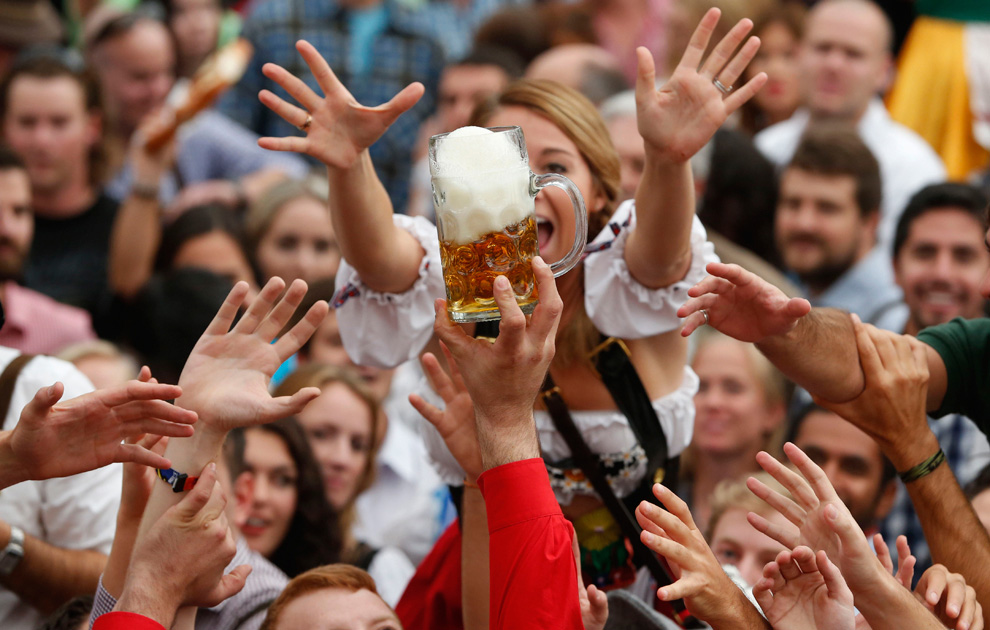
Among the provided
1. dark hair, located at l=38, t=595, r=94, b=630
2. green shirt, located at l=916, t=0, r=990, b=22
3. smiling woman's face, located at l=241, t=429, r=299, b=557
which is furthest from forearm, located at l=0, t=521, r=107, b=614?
green shirt, located at l=916, t=0, r=990, b=22

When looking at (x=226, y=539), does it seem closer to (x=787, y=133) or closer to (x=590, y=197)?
(x=590, y=197)

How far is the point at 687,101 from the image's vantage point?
217 cm

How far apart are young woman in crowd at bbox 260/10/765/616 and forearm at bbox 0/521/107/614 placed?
0.82 metres

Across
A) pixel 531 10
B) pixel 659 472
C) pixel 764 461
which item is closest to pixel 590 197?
pixel 659 472

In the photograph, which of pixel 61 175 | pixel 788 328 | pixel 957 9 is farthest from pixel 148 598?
pixel 957 9

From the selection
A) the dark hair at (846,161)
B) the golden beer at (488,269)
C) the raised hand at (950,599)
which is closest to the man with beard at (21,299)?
the golden beer at (488,269)

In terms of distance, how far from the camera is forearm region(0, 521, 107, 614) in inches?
99.8

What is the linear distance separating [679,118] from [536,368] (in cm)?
58

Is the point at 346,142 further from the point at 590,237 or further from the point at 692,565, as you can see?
the point at 692,565

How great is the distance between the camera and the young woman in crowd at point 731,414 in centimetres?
379

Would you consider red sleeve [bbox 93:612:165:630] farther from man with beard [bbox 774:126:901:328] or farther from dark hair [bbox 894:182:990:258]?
man with beard [bbox 774:126:901:328]

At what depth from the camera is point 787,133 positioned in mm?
5441

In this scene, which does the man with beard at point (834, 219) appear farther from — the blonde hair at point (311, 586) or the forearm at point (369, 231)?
the blonde hair at point (311, 586)

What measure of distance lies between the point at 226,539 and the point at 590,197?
1.11 metres
